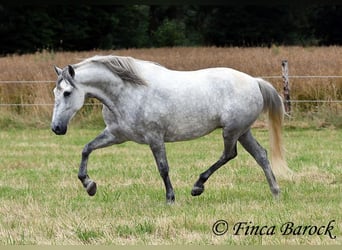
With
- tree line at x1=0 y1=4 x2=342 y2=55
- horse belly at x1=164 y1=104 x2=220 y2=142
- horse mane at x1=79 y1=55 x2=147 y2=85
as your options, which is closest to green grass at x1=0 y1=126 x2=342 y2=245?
horse belly at x1=164 y1=104 x2=220 y2=142

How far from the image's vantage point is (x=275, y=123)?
8586 millimetres

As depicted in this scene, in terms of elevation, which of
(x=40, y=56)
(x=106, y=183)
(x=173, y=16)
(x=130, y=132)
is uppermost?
(x=130, y=132)

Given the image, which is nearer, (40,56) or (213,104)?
(213,104)

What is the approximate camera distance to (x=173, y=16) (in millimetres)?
48188

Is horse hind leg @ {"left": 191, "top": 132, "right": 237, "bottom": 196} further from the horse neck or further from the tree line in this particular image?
the tree line

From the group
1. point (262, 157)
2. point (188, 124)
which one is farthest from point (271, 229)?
point (262, 157)

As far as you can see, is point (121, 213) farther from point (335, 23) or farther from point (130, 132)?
point (335, 23)

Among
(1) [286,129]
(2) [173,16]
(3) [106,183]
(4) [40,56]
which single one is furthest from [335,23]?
(3) [106,183]

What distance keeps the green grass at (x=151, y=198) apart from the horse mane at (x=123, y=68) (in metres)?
1.25

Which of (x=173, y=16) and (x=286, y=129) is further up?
(x=286, y=129)

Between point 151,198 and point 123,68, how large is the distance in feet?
4.78

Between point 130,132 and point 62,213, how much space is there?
3.40 ft

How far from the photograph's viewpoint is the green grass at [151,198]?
6.25 metres

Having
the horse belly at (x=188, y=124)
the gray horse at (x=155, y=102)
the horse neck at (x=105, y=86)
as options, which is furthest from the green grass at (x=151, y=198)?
the horse neck at (x=105, y=86)
